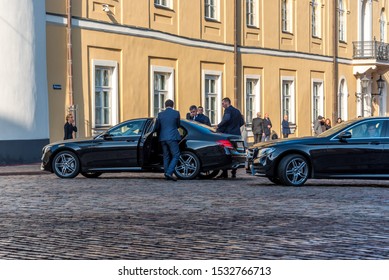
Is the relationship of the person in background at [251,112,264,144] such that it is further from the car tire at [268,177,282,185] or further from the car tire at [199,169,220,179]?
the car tire at [268,177,282,185]

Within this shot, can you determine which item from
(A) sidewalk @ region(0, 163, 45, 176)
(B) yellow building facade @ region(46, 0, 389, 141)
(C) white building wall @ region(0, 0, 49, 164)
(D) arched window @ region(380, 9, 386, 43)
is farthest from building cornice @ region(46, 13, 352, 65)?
(D) arched window @ region(380, 9, 386, 43)

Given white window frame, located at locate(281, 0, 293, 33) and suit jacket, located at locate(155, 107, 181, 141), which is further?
white window frame, located at locate(281, 0, 293, 33)

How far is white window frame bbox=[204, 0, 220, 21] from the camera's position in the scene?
122ft

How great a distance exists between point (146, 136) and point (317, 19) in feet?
90.3

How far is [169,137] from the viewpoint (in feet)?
69.1

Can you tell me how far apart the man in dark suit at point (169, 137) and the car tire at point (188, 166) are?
45 cm

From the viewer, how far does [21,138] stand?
28.0 meters

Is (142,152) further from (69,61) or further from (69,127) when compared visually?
(69,61)

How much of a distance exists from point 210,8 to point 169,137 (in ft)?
56.6

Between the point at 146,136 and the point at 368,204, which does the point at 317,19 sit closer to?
the point at 146,136

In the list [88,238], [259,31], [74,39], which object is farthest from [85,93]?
[88,238]

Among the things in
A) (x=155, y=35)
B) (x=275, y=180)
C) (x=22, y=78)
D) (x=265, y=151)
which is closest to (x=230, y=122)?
(x=275, y=180)

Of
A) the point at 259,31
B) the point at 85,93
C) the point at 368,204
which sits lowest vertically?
the point at 368,204
